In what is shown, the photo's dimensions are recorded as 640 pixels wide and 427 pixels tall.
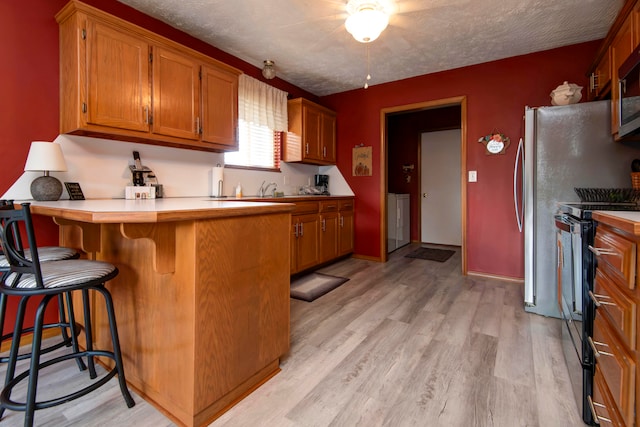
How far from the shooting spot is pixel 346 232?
14.3 feet

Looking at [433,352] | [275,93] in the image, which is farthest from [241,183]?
[433,352]

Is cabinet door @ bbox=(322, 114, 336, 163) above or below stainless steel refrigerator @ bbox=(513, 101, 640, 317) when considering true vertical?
above

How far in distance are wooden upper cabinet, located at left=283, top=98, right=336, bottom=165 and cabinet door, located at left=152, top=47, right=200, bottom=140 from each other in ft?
5.11

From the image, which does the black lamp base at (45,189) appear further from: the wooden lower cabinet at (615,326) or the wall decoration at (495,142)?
the wall decoration at (495,142)

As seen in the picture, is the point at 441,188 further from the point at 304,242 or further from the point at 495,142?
the point at 304,242

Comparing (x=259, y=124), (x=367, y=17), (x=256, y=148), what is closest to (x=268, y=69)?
(x=259, y=124)

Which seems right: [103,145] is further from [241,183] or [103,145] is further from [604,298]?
[604,298]

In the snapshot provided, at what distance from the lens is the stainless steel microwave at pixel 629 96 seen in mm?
1759

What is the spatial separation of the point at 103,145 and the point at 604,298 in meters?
3.12

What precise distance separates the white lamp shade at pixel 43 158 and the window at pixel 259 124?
1581mm

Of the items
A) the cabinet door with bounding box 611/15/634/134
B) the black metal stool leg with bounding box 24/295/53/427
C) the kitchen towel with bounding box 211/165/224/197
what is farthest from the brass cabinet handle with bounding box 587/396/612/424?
the kitchen towel with bounding box 211/165/224/197

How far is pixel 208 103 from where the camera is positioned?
108 inches

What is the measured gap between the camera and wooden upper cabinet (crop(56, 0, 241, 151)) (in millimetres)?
1986

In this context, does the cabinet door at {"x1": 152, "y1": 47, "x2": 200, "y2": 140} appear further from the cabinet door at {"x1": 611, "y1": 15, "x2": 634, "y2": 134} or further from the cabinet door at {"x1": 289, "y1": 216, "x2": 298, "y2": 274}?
the cabinet door at {"x1": 611, "y1": 15, "x2": 634, "y2": 134}
